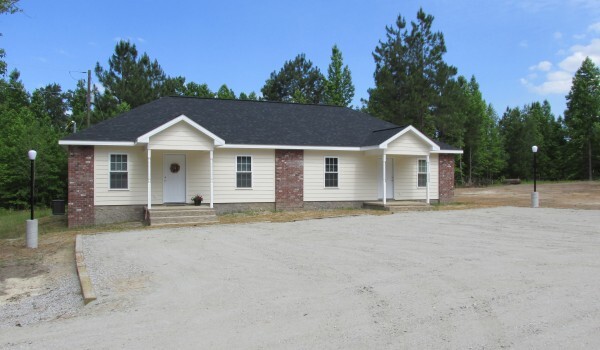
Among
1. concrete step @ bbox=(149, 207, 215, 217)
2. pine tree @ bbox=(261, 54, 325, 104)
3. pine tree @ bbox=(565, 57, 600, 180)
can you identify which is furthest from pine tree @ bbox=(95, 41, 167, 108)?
pine tree @ bbox=(565, 57, 600, 180)

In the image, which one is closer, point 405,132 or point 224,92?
point 405,132

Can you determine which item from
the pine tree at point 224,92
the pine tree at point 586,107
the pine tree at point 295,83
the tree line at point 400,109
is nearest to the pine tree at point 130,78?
the tree line at point 400,109

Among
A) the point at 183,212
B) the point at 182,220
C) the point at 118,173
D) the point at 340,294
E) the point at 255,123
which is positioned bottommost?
the point at 340,294

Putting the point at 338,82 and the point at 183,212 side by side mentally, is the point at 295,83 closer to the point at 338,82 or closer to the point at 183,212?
the point at 338,82

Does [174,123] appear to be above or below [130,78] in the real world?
below

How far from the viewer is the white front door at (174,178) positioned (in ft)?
61.6

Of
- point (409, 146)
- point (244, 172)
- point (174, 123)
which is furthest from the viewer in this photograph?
point (409, 146)

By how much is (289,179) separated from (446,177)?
26.7ft

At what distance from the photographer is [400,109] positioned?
1462 inches

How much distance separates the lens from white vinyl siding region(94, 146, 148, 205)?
688 inches

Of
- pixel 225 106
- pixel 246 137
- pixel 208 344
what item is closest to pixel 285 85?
pixel 225 106

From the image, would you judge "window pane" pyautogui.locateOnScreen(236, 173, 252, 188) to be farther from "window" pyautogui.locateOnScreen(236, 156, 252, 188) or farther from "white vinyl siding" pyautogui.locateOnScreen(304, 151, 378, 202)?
"white vinyl siding" pyautogui.locateOnScreen(304, 151, 378, 202)

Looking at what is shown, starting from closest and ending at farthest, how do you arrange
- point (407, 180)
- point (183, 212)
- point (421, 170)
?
point (183, 212)
point (407, 180)
point (421, 170)

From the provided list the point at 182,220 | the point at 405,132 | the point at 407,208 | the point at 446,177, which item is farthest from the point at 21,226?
the point at 446,177
